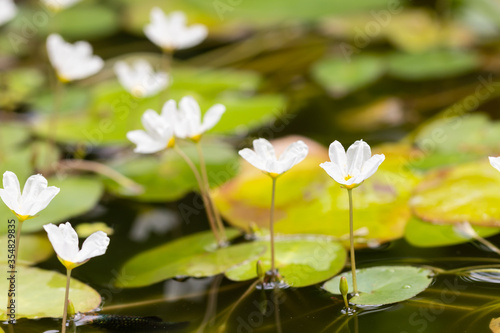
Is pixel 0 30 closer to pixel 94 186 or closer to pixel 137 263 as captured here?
pixel 94 186

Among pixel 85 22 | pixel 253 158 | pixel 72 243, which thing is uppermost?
pixel 85 22

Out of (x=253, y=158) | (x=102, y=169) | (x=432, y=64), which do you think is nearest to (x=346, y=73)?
(x=432, y=64)

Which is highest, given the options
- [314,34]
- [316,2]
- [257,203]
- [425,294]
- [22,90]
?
[316,2]

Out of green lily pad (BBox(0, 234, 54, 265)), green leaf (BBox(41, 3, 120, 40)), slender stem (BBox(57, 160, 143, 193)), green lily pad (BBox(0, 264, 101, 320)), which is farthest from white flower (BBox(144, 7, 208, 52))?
green leaf (BBox(41, 3, 120, 40))

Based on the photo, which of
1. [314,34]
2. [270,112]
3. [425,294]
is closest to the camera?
[425,294]

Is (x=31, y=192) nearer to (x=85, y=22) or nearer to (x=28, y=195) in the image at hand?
(x=28, y=195)

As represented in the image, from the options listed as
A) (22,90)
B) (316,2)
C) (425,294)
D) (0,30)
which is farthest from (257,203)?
(0,30)
